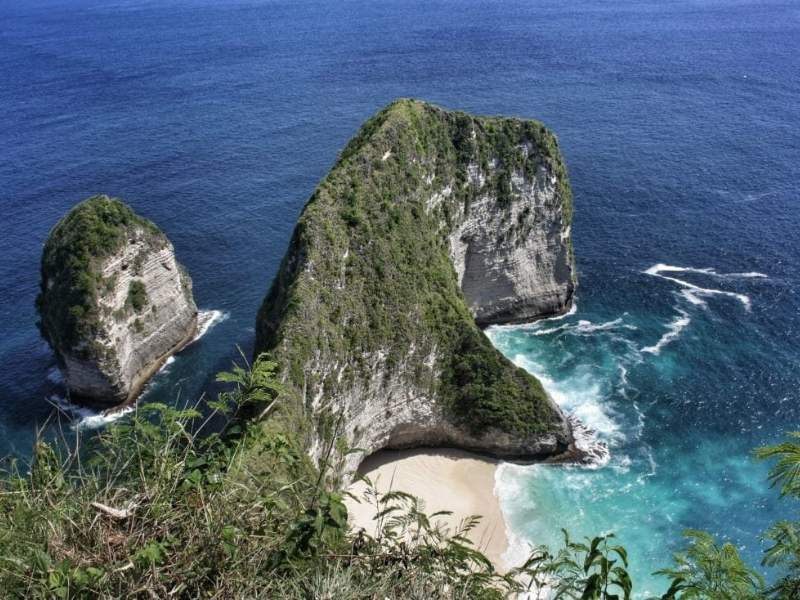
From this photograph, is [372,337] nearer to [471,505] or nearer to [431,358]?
[431,358]

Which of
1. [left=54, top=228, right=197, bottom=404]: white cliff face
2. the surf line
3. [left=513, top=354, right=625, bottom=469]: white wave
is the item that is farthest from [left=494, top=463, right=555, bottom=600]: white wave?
[left=54, top=228, right=197, bottom=404]: white cliff face

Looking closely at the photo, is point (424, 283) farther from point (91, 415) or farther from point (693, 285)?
point (693, 285)

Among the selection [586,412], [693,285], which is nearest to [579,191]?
[693,285]

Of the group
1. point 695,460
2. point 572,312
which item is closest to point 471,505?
point 695,460

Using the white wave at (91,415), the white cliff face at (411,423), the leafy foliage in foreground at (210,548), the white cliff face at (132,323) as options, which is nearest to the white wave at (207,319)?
the white cliff face at (132,323)

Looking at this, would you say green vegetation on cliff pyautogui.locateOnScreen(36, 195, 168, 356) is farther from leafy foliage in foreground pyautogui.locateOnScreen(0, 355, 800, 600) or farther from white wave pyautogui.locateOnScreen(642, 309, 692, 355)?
white wave pyautogui.locateOnScreen(642, 309, 692, 355)

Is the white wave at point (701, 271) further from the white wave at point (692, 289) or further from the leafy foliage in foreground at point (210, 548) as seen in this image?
the leafy foliage in foreground at point (210, 548)
